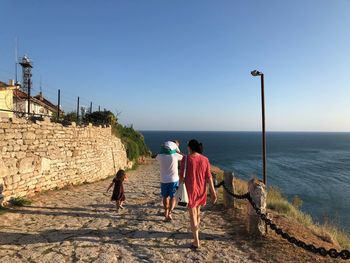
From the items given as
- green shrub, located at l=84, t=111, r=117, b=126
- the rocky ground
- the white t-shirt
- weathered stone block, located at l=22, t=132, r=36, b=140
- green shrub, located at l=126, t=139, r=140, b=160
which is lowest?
the rocky ground

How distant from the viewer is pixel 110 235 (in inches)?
253

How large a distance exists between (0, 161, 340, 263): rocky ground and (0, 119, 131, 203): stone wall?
0.89 meters

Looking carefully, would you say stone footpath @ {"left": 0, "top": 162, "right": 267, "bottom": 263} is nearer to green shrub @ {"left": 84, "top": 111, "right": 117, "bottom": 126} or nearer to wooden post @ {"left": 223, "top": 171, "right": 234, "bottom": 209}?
wooden post @ {"left": 223, "top": 171, "right": 234, "bottom": 209}

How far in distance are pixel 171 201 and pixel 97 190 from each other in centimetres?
531

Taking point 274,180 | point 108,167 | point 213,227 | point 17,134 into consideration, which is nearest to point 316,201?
point 274,180

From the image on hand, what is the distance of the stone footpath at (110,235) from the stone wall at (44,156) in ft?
2.66

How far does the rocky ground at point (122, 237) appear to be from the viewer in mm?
5406

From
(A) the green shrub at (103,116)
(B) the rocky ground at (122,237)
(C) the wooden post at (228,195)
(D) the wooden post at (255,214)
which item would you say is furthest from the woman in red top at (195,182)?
(A) the green shrub at (103,116)

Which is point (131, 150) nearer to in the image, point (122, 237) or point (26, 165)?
point (26, 165)

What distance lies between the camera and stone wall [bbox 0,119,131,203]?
8.67m

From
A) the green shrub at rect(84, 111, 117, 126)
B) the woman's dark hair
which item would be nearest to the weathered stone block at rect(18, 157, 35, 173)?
the woman's dark hair

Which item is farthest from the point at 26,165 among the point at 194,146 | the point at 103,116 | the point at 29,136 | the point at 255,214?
the point at 103,116

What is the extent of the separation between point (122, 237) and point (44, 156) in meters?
→ 5.43

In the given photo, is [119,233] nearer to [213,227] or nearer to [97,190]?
[213,227]
